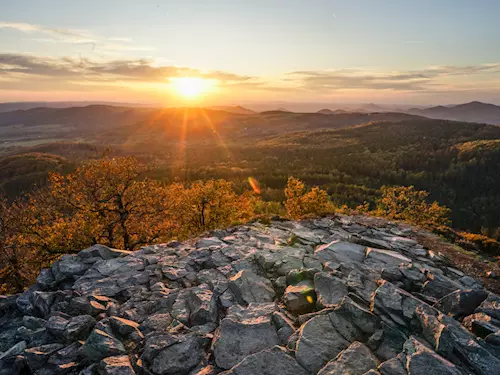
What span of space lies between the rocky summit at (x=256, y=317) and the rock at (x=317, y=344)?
4 cm

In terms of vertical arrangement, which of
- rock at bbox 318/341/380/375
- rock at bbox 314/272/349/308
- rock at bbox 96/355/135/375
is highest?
rock at bbox 314/272/349/308

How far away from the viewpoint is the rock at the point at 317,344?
8359 mm

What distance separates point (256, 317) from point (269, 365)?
7.38 feet

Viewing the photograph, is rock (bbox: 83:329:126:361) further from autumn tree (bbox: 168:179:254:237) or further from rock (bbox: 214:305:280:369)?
autumn tree (bbox: 168:179:254:237)

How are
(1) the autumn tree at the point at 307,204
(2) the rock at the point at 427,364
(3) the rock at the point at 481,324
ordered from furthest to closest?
(1) the autumn tree at the point at 307,204 → (3) the rock at the point at 481,324 → (2) the rock at the point at 427,364

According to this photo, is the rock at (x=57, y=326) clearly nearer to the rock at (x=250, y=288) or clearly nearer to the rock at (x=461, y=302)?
the rock at (x=250, y=288)

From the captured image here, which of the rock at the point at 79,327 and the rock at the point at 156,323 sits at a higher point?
the rock at the point at 79,327

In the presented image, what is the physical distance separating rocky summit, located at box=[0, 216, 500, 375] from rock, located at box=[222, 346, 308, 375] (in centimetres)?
3

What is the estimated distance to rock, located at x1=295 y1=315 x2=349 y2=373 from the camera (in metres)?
8.36

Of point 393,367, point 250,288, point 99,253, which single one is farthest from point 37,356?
point 393,367

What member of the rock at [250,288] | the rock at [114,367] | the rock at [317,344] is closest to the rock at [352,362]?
the rock at [317,344]

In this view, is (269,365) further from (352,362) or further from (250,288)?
(250,288)

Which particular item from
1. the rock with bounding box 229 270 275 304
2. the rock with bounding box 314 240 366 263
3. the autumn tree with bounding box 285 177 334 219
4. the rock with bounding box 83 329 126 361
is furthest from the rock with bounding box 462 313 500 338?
the autumn tree with bounding box 285 177 334 219

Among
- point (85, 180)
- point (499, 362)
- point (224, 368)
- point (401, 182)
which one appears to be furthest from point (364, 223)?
point (401, 182)
